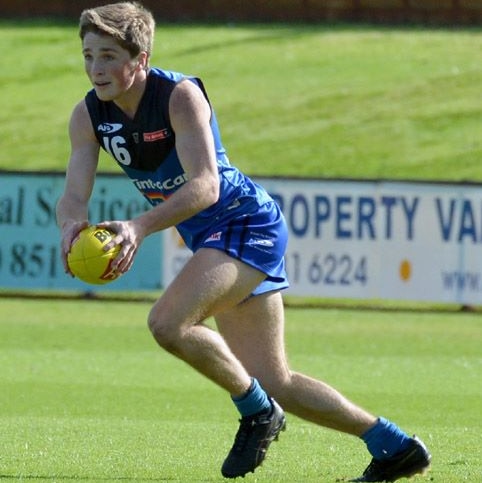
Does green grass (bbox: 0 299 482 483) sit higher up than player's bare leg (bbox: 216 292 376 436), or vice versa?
player's bare leg (bbox: 216 292 376 436)

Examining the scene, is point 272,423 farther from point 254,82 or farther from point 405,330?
point 254,82

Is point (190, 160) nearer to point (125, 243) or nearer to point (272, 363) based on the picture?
point (125, 243)

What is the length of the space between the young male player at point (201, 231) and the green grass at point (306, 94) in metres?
20.3

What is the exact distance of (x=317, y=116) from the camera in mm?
32406

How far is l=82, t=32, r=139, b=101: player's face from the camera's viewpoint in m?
6.47

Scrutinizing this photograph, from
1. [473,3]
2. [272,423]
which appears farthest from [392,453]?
[473,3]

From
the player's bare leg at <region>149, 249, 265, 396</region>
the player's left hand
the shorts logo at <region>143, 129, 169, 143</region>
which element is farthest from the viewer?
the shorts logo at <region>143, 129, 169, 143</region>

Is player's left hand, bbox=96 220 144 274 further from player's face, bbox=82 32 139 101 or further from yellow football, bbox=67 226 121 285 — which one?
player's face, bbox=82 32 139 101

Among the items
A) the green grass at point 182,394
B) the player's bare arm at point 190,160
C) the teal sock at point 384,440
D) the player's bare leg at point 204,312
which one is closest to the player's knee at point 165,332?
the player's bare leg at point 204,312

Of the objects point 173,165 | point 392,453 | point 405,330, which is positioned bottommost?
point 405,330

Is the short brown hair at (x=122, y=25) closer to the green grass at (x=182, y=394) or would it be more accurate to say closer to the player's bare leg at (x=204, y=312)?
the player's bare leg at (x=204, y=312)

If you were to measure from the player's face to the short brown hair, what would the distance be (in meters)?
0.03

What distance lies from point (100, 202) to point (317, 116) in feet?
47.7

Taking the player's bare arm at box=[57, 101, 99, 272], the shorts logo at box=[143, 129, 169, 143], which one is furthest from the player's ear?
the player's bare arm at box=[57, 101, 99, 272]
